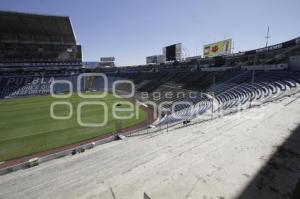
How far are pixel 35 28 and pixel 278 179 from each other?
77.9 m

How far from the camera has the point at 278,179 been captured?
16.0 feet

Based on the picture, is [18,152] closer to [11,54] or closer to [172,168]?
[172,168]

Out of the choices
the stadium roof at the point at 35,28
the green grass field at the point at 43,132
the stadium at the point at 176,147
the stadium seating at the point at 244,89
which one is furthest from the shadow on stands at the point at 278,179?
the stadium roof at the point at 35,28

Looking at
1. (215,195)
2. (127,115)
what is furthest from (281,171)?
(127,115)

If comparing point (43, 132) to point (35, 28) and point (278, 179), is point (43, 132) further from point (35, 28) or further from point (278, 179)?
point (35, 28)

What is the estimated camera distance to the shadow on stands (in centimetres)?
436

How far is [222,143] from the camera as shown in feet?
25.5

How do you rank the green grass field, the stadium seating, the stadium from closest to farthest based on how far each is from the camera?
the stadium, the green grass field, the stadium seating

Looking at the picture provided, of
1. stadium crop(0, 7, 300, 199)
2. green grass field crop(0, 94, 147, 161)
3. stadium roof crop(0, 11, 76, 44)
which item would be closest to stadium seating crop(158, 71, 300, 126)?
stadium crop(0, 7, 300, 199)

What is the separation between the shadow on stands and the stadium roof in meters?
66.7

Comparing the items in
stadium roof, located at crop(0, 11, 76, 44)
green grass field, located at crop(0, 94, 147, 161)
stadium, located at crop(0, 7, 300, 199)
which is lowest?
green grass field, located at crop(0, 94, 147, 161)

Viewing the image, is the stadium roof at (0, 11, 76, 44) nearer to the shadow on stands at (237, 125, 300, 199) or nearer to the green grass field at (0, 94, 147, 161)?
the green grass field at (0, 94, 147, 161)

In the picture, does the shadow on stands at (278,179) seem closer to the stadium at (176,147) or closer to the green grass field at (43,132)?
the stadium at (176,147)

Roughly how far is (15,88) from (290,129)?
73.3 meters
